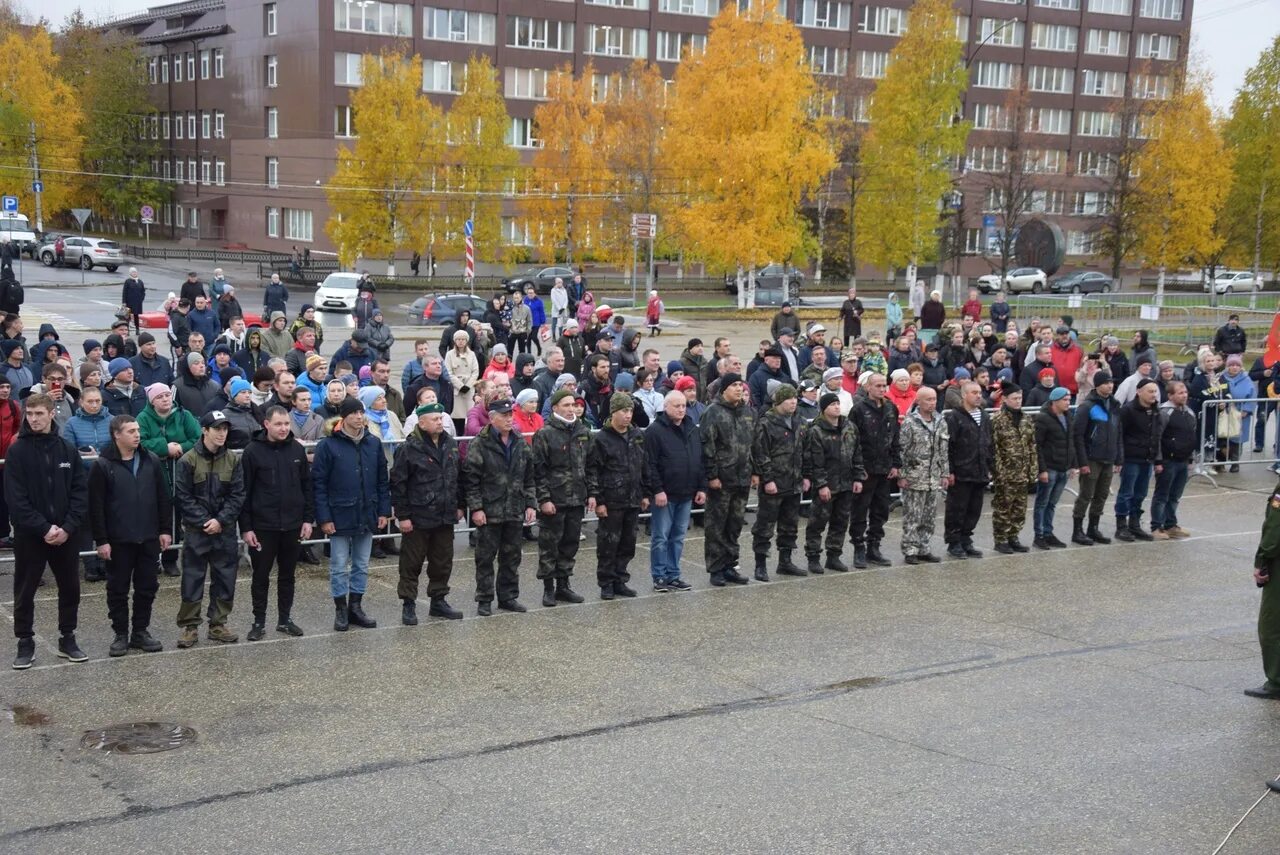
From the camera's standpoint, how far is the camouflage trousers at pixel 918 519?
46.2ft

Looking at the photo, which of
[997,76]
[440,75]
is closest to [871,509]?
[440,75]

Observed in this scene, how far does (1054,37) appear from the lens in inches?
3531

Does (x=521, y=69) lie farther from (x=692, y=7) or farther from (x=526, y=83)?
(x=692, y=7)

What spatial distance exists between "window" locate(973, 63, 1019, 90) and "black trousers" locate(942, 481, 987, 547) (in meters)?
79.9

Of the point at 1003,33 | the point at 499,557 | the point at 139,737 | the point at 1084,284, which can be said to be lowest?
the point at 139,737

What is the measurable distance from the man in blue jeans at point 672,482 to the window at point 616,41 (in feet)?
224

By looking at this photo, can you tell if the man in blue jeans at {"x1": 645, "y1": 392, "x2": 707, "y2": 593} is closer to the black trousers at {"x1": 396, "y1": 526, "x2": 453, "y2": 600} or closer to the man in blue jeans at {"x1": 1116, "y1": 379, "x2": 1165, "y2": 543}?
the black trousers at {"x1": 396, "y1": 526, "x2": 453, "y2": 600}

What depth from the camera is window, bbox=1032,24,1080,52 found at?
8906 centimetres

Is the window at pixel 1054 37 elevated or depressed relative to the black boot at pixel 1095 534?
elevated

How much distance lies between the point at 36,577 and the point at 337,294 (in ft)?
114

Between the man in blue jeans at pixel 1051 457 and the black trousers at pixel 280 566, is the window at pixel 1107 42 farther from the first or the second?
the black trousers at pixel 280 566

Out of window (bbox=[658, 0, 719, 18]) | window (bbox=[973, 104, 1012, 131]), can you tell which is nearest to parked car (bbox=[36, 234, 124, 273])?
window (bbox=[658, 0, 719, 18])

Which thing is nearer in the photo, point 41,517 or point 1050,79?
point 41,517

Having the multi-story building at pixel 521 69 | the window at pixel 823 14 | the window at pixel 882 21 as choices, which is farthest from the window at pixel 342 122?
the window at pixel 882 21
